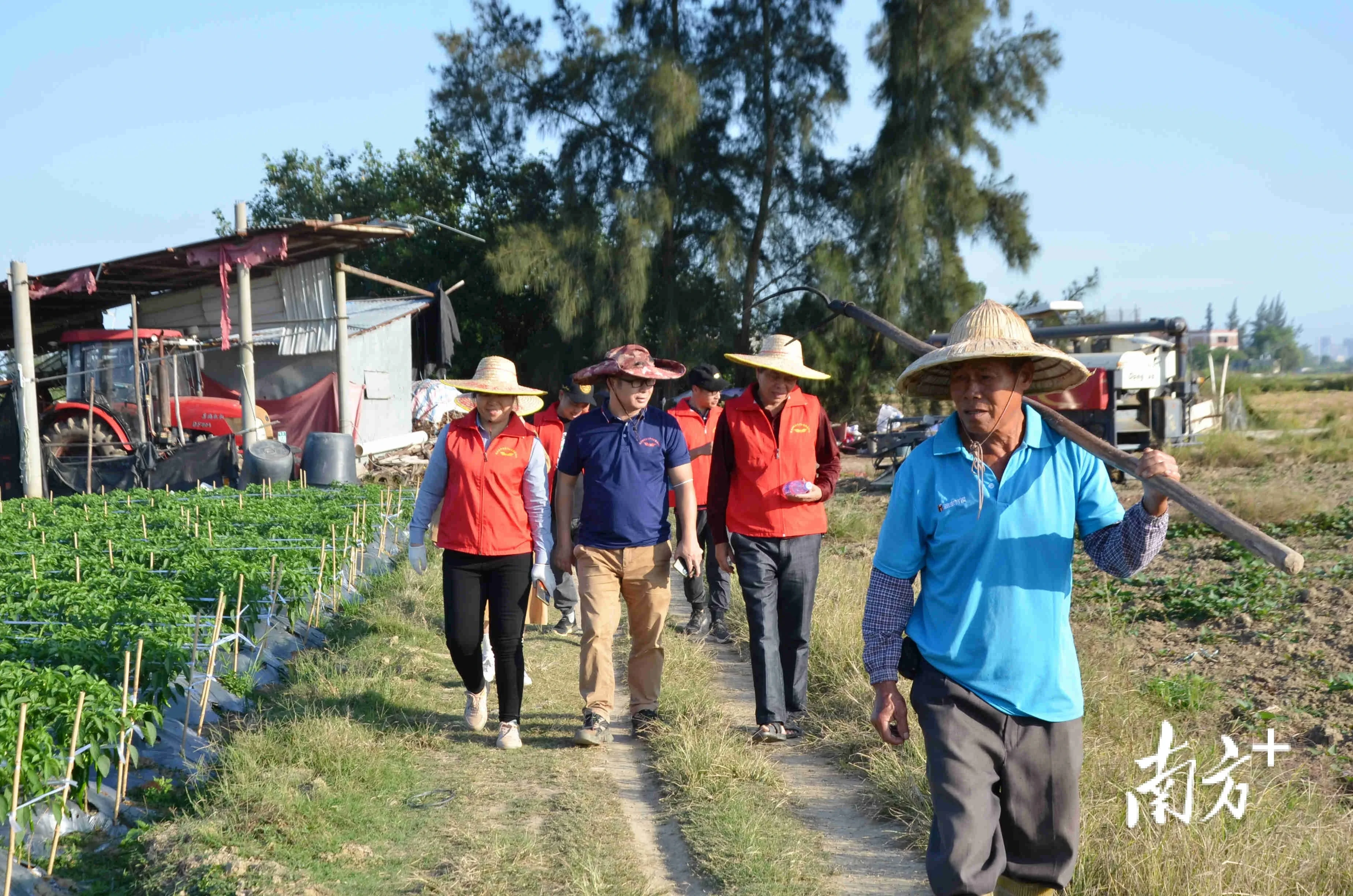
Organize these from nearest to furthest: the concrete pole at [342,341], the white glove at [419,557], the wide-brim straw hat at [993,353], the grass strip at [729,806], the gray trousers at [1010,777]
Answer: the gray trousers at [1010,777] < the wide-brim straw hat at [993,353] < the grass strip at [729,806] < the white glove at [419,557] < the concrete pole at [342,341]

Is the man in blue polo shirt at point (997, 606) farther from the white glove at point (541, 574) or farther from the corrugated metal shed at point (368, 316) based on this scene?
the corrugated metal shed at point (368, 316)

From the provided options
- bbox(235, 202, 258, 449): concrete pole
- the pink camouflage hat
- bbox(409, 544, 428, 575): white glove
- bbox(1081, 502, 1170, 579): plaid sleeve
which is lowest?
bbox(409, 544, 428, 575): white glove

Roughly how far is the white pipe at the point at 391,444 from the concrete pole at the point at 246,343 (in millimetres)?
3043

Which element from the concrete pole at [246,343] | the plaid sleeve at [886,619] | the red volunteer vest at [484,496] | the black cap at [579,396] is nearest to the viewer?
the plaid sleeve at [886,619]

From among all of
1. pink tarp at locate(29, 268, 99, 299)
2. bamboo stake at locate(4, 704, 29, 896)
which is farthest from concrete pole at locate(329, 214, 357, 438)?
bamboo stake at locate(4, 704, 29, 896)

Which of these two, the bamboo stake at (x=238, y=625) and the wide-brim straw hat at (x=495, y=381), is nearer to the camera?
the wide-brim straw hat at (x=495, y=381)

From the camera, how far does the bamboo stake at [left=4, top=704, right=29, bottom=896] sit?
13.7 feet

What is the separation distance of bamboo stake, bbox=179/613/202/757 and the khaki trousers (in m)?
2.06

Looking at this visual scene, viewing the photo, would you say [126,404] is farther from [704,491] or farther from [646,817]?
[646,817]

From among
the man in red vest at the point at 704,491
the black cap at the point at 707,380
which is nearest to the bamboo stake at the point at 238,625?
the man in red vest at the point at 704,491

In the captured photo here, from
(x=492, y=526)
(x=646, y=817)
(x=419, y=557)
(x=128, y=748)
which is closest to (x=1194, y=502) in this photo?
(x=646, y=817)

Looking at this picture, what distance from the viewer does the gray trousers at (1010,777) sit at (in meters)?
3.18

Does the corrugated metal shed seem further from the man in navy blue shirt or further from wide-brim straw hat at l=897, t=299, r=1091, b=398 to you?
wide-brim straw hat at l=897, t=299, r=1091, b=398

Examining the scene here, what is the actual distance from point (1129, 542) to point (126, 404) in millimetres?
17190
